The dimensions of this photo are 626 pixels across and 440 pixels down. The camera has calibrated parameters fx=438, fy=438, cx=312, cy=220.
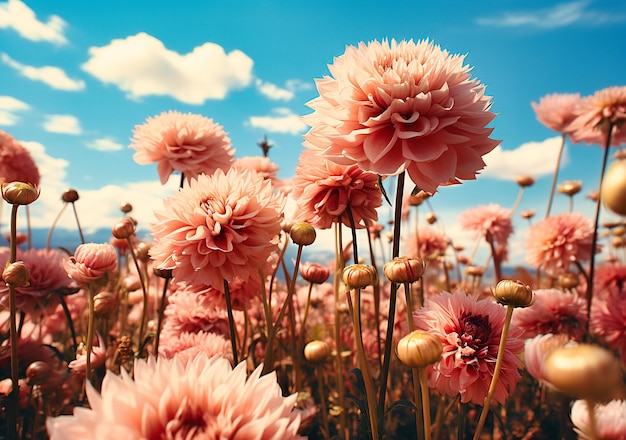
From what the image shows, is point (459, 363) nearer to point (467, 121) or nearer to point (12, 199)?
point (467, 121)

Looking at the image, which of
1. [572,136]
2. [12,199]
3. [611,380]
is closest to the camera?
[611,380]

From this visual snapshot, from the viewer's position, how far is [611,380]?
55 cm

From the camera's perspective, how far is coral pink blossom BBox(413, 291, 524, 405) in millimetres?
1066

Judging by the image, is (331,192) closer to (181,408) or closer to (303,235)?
(303,235)

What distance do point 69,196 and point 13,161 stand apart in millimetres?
1559

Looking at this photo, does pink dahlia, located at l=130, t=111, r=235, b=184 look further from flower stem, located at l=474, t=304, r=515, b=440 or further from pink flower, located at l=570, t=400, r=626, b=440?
pink flower, located at l=570, t=400, r=626, b=440

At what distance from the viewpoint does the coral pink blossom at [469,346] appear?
3.50 feet

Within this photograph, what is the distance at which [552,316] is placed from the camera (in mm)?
2045

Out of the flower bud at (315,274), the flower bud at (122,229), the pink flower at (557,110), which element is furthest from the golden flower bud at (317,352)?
the pink flower at (557,110)

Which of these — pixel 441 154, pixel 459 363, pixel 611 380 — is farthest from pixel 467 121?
pixel 611 380

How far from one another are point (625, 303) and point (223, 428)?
2.24 meters

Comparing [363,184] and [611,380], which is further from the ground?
[363,184]

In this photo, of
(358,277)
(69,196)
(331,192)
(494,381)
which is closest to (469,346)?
(494,381)

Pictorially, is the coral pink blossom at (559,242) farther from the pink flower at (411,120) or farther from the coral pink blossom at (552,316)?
the pink flower at (411,120)
